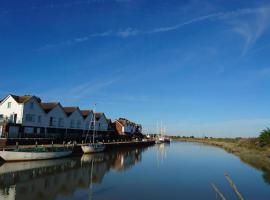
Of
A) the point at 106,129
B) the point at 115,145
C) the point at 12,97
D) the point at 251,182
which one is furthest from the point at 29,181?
the point at 106,129

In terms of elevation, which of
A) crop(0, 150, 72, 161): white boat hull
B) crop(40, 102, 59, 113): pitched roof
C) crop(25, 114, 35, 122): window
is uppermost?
crop(40, 102, 59, 113): pitched roof

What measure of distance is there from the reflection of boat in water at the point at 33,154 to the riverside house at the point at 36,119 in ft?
32.6

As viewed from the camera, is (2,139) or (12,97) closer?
(2,139)

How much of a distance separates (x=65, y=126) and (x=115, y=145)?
14.9 m

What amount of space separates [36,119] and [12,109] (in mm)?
5066

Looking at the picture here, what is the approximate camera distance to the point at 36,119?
65500 mm

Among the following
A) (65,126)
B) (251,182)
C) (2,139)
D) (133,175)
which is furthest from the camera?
(65,126)

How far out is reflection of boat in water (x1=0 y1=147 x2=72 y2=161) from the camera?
42.9 meters

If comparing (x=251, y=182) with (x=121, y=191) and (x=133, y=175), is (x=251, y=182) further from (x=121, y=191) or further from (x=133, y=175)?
(x=121, y=191)

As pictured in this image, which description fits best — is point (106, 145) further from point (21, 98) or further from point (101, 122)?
point (21, 98)

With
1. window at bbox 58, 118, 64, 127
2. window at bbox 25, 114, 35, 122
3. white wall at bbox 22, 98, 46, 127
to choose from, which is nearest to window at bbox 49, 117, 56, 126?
window at bbox 58, 118, 64, 127

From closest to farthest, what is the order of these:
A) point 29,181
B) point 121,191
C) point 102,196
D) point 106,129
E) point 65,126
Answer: point 102,196 < point 121,191 < point 29,181 < point 65,126 < point 106,129

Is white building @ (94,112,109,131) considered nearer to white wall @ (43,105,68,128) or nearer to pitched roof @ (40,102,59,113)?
white wall @ (43,105,68,128)

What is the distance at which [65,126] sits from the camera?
76125 millimetres
